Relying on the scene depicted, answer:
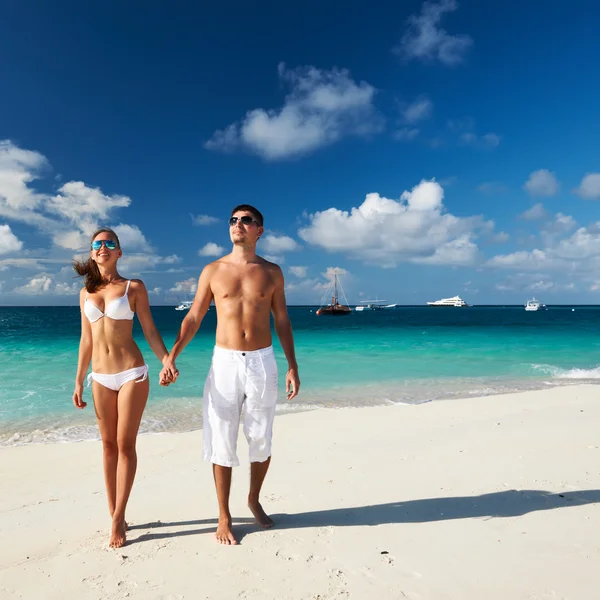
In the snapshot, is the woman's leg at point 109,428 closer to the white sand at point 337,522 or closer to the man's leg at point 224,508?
the white sand at point 337,522

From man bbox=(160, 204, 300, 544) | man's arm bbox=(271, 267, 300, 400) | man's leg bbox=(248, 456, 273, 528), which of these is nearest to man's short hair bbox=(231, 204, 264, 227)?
man bbox=(160, 204, 300, 544)

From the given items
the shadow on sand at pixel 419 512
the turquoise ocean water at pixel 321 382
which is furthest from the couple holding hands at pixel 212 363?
the turquoise ocean water at pixel 321 382

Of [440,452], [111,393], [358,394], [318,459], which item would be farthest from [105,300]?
[358,394]

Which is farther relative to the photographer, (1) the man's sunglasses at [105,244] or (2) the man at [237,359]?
(1) the man's sunglasses at [105,244]

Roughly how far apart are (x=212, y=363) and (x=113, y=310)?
91 centimetres

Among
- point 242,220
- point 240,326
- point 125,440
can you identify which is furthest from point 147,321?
point 242,220

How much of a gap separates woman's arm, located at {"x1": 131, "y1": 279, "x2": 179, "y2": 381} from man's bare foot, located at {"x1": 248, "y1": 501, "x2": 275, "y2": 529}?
132cm

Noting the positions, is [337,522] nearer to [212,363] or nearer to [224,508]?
[224,508]

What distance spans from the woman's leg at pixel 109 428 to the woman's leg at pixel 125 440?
8cm

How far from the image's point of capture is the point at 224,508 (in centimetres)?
350

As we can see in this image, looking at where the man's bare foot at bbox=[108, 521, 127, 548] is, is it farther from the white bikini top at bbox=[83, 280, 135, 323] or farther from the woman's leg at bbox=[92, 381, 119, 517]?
the white bikini top at bbox=[83, 280, 135, 323]

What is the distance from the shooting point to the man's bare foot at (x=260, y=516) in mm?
3709

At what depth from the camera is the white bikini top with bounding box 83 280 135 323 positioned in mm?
3510

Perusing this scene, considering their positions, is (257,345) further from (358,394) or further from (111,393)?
(358,394)
